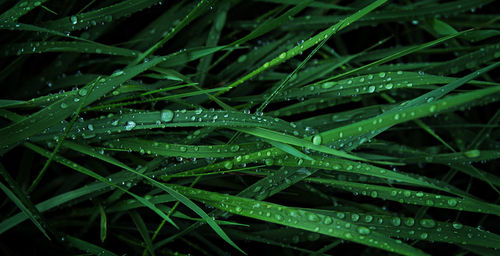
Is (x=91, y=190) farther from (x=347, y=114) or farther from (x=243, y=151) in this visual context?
(x=347, y=114)

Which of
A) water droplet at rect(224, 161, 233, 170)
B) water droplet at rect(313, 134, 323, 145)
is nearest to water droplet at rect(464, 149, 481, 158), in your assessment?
water droplet at rect(313, 134, 323, 145)

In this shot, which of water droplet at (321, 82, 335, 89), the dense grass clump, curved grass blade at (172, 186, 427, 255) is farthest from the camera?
water droplet at (321, 82, 335, 89)

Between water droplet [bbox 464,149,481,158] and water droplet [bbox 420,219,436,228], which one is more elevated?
water droplet [bbox 464,149,481,158]

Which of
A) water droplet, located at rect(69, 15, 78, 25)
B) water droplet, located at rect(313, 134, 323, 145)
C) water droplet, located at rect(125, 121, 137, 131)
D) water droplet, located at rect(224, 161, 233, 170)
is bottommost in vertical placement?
water droplet, located at rect(224, 161, 233, 170)

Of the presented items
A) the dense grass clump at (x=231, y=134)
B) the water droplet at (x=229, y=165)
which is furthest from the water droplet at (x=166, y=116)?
the water droplet at (x=229, y=165)

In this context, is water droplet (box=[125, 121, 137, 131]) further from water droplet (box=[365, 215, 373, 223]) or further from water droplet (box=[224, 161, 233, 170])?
water droplet (box=[365, 215, 373, 223])

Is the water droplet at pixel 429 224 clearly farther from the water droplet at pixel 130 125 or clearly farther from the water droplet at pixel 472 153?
the water droplet at pixel 130 125

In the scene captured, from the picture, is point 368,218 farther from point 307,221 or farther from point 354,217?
point 307,221

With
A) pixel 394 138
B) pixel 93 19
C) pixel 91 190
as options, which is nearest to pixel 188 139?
pixel 91 190

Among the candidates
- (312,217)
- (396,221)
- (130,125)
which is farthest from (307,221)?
(130,125)
